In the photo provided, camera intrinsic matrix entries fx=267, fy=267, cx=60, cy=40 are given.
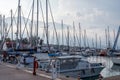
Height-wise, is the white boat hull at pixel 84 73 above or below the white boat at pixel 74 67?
below

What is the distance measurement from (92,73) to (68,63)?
16.1 feet

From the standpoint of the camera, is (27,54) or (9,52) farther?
(9,52)

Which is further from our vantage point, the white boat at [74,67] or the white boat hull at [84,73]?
the white boat hull at [84,73]

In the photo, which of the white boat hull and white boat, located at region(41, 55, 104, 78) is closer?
white boat, located at region(41, 55, 104, 78)

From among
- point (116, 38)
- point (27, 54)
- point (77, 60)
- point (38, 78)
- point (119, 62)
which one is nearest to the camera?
point (38, 78)

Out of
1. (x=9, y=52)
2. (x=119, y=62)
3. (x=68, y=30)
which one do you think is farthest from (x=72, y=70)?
(x=68, y=30)

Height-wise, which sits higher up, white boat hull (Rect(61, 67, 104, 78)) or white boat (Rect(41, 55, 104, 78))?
white boat (Rect(41, 55, 104, 78))

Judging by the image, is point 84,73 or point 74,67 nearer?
point 74,67

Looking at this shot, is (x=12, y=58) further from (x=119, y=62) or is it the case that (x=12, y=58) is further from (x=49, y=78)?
(x=119, y=62)

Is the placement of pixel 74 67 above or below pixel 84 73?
above

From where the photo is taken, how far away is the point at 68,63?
110 feet

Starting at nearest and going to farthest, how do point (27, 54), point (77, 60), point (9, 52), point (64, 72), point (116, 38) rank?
point (64, 72)
point (77, 60)
point (27, 54)
point (9, 52)
point (116, 38)

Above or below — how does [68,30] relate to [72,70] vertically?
above

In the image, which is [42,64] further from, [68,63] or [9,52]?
[9,52]
